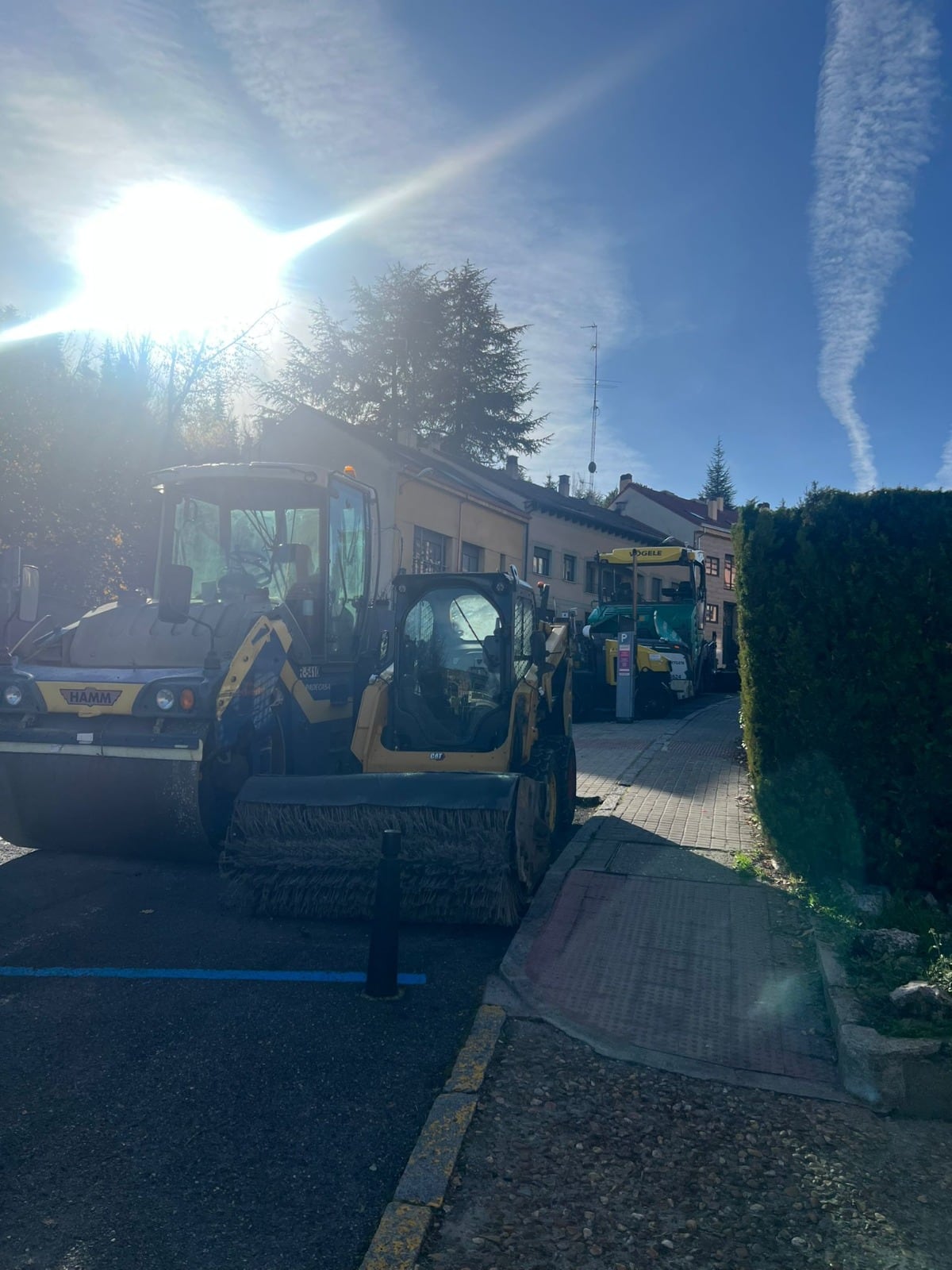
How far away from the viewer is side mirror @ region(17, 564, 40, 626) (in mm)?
7434

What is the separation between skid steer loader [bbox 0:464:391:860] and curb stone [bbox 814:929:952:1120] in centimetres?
421

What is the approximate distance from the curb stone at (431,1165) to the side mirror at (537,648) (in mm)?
4174

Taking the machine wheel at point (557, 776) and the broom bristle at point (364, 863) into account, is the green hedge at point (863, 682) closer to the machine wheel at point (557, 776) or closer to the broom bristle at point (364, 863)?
the machine wheel at point (557, 776)

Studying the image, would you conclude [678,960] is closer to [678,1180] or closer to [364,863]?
[364,863]

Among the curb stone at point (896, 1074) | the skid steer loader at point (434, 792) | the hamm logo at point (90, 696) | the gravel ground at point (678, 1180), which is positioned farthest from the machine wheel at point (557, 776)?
the gravel ground at point (678, 1180)

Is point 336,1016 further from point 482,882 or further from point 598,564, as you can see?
point 598,564

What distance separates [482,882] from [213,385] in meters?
23.3

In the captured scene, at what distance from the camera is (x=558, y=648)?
9734 mm

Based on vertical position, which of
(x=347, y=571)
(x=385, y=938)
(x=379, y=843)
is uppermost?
(x=347, y=571)

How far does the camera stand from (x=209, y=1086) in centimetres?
401

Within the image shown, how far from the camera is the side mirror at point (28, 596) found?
293 inches

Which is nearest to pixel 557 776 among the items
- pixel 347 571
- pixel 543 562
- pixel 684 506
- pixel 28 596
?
pixel 347 571

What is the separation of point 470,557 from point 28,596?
22195 millimetres

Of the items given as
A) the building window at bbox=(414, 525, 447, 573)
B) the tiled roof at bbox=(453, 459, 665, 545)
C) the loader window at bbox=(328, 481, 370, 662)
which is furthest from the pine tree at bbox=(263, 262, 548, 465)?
the loader window at bbox=(328, 481, 370, 662)
